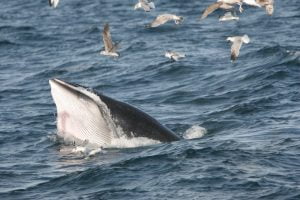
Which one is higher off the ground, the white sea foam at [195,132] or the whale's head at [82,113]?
the whale's head at [82,113]

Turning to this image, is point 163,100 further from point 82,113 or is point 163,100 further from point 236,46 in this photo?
point 82,113

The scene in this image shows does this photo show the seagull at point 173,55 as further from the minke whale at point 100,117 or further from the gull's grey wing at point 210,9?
the minke whale at point 100,117

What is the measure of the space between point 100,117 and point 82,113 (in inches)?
16.1

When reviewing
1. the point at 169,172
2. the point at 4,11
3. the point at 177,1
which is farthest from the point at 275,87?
the point at 4,11

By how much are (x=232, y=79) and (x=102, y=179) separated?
38.2ft

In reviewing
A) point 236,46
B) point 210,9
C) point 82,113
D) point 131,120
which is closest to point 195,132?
point 131,120

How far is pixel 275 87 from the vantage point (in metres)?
26.5

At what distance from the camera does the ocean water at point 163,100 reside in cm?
1759

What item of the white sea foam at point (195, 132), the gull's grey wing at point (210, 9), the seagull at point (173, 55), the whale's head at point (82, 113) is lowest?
the white sea foam at point (195, 132)

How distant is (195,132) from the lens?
21.8 meters

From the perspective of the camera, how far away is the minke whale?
1978cm

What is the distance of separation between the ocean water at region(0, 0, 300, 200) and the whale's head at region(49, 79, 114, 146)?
35cm

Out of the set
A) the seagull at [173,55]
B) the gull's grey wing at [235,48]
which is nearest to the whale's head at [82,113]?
the gull's grey wing at [235,48]

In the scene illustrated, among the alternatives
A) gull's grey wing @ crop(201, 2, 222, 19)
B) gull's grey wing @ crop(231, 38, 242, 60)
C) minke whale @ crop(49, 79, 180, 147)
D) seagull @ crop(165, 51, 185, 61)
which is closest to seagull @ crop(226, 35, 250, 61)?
gull's grey wing @ crop(231, 38, 242, 60)
